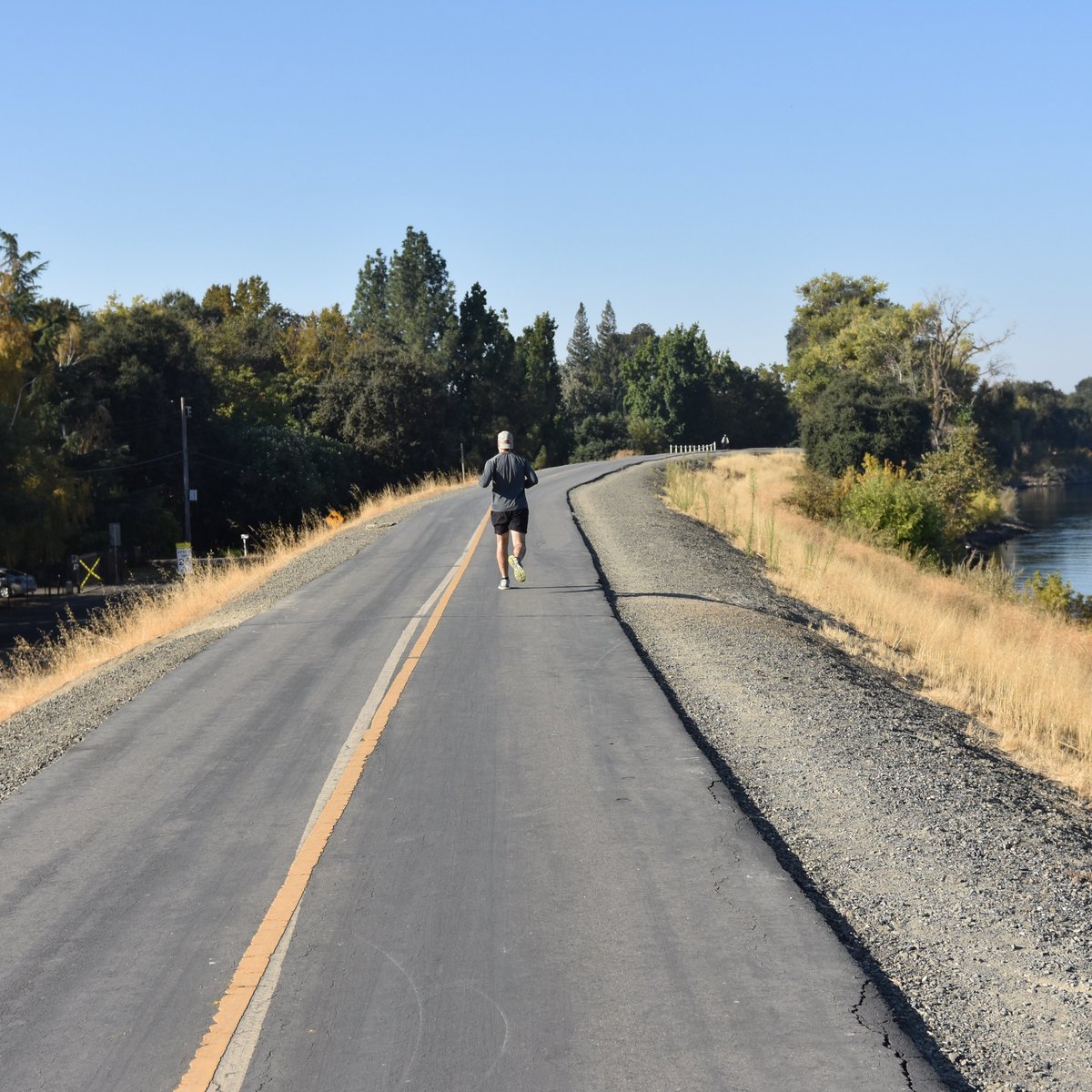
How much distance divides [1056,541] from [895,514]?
2349 cm

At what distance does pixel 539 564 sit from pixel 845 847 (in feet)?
40.3

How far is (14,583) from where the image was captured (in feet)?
147

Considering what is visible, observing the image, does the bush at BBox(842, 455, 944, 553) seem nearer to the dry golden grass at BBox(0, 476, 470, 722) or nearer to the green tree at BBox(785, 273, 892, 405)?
the dry golden grass at BBox(0, 476, 470, 722)

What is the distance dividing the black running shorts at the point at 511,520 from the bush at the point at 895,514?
2068 centimetres

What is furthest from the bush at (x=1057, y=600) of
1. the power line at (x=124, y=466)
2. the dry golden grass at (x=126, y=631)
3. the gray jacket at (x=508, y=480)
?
the power line at (x=124, y=466)

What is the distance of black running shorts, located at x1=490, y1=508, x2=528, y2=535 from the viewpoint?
1497 centimetres

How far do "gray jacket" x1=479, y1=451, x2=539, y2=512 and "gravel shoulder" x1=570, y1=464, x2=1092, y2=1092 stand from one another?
2.51 meters

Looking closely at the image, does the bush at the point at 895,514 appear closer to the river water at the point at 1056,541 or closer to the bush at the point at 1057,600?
the river water at the point at 1056,541

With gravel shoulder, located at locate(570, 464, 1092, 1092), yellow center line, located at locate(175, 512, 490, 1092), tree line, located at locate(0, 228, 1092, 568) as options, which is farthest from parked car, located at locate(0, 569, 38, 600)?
yellow center line, located at locate(175, 512, 490, 1092)

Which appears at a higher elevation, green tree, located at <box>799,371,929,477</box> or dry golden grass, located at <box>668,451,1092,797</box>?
green tree, located at <box>799,371,929,477</box>

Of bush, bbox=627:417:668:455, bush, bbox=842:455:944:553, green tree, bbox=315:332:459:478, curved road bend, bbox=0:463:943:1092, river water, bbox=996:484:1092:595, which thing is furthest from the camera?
bush, bbox=627:417:668:455

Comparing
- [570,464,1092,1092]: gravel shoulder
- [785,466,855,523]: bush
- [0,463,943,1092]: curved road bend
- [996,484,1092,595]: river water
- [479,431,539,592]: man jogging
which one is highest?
[479,431,539,592]: man jogging

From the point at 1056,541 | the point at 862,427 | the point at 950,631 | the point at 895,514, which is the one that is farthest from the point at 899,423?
the point at 950,631

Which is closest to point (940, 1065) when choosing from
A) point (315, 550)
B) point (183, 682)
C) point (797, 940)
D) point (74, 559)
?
point (797, 940)
